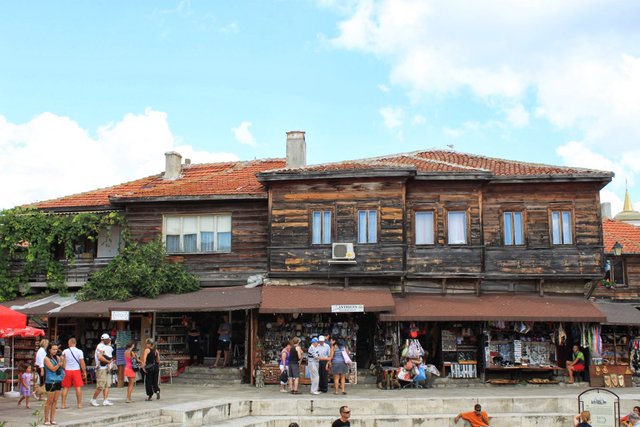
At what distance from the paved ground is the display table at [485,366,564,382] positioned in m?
0.67

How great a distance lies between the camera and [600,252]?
22.9 meters

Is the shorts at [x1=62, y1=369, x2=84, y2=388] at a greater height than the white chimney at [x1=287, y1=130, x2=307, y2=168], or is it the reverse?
the white chimney at [x1=287, y1=130, x2=307, y2=168]

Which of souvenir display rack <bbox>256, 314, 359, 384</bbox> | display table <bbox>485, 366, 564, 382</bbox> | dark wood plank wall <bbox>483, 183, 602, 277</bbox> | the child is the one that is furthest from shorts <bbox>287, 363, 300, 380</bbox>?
dark wood plank wall <bbox>483, 183, 602, 277</bbox>

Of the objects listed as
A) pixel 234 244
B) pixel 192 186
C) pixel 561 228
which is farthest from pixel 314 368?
pixel 561 228

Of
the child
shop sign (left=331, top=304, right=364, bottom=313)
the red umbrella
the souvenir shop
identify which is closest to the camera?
the red umbrella

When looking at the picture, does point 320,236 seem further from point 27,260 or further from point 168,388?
point 27,260

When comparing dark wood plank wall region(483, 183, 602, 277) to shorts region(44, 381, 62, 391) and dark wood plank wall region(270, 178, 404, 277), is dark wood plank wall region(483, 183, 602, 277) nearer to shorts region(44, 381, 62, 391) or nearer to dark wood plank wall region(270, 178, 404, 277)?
dark wood plank wall region(270, 178, 404, 277)

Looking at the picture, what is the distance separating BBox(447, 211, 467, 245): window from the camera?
22984 mm

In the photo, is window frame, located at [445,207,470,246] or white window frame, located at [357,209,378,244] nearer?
white window frame, located at [357,209,378,244]

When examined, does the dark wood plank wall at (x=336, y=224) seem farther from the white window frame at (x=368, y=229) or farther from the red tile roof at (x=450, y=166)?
the red tile roof at (x=450, y=166)

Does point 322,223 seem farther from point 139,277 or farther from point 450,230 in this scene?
point 139,277

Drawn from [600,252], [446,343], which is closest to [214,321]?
[446,343]

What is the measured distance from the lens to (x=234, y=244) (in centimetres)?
2405

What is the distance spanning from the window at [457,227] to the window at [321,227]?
3.89 m
